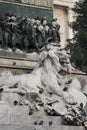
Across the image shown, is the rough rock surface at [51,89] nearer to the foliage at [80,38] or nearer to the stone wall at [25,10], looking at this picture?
the stone wall at [25,10]


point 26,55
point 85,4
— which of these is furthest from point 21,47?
point 85,4

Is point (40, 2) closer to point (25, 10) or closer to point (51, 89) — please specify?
point (25, 10)

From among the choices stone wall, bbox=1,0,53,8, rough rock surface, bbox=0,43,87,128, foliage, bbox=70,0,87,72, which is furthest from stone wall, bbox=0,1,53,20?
foliage, bbox=70,0,87,72

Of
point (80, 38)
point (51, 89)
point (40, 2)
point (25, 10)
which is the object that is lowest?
point (80, 38)

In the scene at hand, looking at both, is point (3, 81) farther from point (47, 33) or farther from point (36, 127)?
point (47, 33)

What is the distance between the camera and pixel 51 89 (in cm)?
1550

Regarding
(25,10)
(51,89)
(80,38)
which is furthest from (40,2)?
(80,38)

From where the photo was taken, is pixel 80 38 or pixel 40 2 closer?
pixel 40 2

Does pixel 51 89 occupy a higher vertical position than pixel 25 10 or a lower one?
lower

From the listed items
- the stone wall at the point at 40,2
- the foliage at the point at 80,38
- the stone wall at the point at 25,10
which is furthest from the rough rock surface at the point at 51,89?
the foliage at the point at 80,38

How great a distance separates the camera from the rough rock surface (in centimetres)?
1460

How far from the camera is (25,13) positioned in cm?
2050

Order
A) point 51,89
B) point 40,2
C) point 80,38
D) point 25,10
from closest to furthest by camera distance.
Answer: point 51,89 < point 25,10 < point 40,2 < point 80,38

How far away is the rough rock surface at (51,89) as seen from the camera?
14602mm
